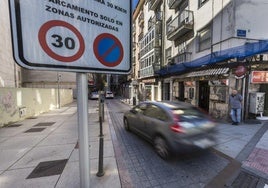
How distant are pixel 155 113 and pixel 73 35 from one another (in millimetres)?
3662

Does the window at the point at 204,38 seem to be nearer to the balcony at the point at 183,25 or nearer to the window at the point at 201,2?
the balcony at the point at 183,25

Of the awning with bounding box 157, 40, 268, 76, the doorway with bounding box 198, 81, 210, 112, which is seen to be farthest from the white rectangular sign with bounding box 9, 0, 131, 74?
the doorway with bounding box 198, 81, 210, 112

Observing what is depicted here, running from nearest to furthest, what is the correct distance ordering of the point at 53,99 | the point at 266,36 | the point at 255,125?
the point at 255,125 < the point at 266,36 < the point at 53,99

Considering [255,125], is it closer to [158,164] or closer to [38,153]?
[158,164]

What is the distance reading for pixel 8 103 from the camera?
822 centimetres

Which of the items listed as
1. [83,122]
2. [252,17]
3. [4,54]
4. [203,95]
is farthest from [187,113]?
[4,54]

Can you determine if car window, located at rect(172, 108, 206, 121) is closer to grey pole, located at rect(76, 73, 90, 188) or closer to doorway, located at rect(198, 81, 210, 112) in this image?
grey pole, located at rect(76, 73, 90, 188)

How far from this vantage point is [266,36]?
785 centimetres

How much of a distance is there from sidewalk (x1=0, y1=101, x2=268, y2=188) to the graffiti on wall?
6.30 ft

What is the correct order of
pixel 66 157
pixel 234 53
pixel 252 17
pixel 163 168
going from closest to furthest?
1. pixel 163 168
2. pixel 66 157
3. pixel 234 53
4. pixel 252 17

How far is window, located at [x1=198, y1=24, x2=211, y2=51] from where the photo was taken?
9.57 meters

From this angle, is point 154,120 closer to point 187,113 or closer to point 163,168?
point 187,113

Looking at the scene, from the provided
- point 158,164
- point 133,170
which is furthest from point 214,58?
point 133,170

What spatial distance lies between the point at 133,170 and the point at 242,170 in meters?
2.53
